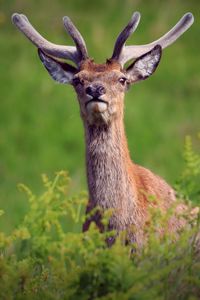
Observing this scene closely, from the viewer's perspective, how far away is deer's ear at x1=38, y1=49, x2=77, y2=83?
11.9 metres

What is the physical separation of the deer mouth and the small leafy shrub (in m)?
1.68

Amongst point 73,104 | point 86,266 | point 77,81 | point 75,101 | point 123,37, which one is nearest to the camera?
point 86,266

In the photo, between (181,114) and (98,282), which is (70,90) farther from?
(98,282)

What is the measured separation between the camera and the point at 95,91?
11133 millimetres

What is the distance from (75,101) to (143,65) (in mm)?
11082

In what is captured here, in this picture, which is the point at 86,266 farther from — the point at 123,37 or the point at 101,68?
the point at 123,37

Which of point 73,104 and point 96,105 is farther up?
point 73,104

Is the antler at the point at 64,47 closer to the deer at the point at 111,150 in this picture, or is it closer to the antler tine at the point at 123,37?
the deer at the point at 111,150

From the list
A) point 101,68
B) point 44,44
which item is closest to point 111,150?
point 101,68

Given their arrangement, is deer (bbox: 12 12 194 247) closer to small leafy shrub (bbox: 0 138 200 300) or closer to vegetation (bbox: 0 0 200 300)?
small leafy shrub (bbox: 0 138 200 300)

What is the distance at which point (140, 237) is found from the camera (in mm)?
10812

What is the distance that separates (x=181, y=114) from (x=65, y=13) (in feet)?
11.1

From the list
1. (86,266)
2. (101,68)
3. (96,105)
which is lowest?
(86,266)

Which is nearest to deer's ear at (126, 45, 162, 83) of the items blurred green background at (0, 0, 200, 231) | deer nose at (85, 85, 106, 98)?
deer nose at (85, 85, 106, 98)
